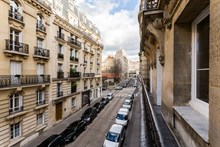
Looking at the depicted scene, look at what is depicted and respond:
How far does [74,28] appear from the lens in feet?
86.1

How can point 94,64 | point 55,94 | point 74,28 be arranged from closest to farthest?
point 55,94 < point 74,28 < point 94,64

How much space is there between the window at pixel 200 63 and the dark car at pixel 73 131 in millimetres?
14289

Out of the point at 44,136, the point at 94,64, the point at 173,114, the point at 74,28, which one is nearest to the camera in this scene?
the point at 173,114

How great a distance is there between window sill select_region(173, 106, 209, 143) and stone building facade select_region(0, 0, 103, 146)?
13.4 metres

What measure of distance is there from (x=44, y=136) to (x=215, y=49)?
736 inches

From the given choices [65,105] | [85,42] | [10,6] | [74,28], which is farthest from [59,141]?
[85,42]

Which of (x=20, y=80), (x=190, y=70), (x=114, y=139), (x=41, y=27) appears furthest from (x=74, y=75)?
(x=190, y=70)

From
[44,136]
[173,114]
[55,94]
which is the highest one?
[173,114]

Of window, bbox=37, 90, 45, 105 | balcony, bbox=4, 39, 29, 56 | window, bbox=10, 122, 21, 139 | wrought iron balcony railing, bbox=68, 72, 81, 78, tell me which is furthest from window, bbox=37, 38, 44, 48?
window, bbox=10, 122, 21, 139

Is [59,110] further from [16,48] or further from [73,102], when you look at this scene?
[16,48]

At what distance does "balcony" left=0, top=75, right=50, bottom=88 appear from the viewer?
13.0m

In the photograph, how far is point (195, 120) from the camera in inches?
112

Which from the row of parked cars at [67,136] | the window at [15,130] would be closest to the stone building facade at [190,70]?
the row of parked cars at [67,136]

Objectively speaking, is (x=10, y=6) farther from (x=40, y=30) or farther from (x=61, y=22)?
(x=61, y=22)
